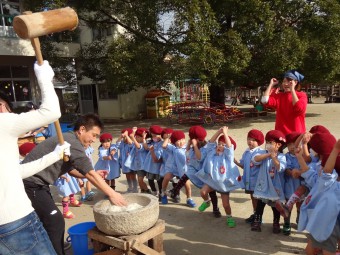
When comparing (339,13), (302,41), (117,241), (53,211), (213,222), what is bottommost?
(213,222)

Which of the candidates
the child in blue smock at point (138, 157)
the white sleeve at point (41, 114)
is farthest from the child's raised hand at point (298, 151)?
the child in blue smock at point (138, 157)

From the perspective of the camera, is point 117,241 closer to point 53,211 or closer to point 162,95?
point 53,211

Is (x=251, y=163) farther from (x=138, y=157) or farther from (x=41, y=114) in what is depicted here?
(x=41, y=114)

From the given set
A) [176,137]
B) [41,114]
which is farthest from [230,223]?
[41,114]

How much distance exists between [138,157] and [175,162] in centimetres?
81

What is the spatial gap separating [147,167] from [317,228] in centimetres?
331

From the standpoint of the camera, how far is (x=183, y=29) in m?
12.4

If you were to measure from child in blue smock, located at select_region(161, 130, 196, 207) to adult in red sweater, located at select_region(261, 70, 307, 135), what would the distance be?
5.21 feet

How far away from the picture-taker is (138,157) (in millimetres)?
5848

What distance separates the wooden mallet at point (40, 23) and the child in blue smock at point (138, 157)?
11.8 feet

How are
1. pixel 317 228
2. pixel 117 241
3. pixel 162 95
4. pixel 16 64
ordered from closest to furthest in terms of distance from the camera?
pixel 317 228
pixel 117 241
pixel 16 64
pixel 162 95

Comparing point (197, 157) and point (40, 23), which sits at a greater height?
point (40, 23)

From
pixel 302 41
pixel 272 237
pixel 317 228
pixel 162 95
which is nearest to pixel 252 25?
pixel 302 41

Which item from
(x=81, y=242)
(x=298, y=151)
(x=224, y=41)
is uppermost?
(x=224, y=41)
